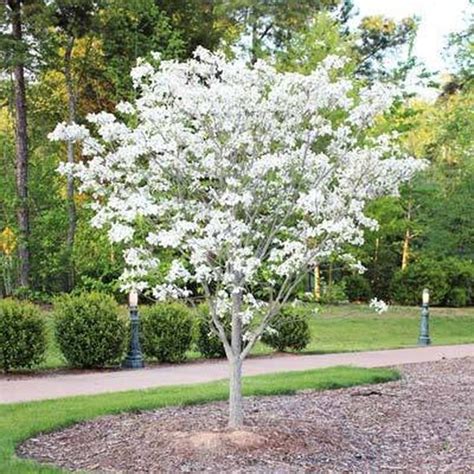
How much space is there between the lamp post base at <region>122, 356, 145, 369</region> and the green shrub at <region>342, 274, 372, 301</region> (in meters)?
16.5

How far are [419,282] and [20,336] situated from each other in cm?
1860

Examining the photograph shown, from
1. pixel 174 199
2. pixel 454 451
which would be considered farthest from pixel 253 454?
pixel 174 199

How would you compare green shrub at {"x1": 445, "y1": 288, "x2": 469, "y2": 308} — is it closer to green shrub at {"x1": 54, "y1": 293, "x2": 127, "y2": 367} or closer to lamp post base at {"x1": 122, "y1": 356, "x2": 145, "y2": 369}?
lamp post base at {"x1": 122, "y1": 356, "x2": 145, "y2": 369}

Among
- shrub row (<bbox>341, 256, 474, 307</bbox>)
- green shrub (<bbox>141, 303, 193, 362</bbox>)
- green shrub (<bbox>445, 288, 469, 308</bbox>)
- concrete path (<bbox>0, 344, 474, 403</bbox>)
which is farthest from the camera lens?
green shrub (<bbox>445, 288, 469, 308</bbox>)

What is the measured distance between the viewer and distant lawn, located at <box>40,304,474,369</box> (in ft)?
50.7

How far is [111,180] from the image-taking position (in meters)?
6.25

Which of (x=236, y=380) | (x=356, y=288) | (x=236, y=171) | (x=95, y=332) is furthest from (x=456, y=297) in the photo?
(x=236, y=171)

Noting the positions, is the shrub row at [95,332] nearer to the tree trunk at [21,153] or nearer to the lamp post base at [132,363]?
the lamp post base at [132,363]

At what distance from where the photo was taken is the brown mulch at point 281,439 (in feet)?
17.9

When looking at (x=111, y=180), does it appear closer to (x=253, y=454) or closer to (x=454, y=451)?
(x=253, y=454)

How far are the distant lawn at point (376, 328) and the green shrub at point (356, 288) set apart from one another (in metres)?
1.90

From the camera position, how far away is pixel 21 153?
19.7 meters

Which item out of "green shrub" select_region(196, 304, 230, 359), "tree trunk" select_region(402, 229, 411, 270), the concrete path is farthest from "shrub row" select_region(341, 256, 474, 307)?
"green shrub" select_region(196, 304, 230, 359)

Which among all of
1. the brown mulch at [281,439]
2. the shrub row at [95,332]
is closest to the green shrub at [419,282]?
the shrub row at [95,332]
